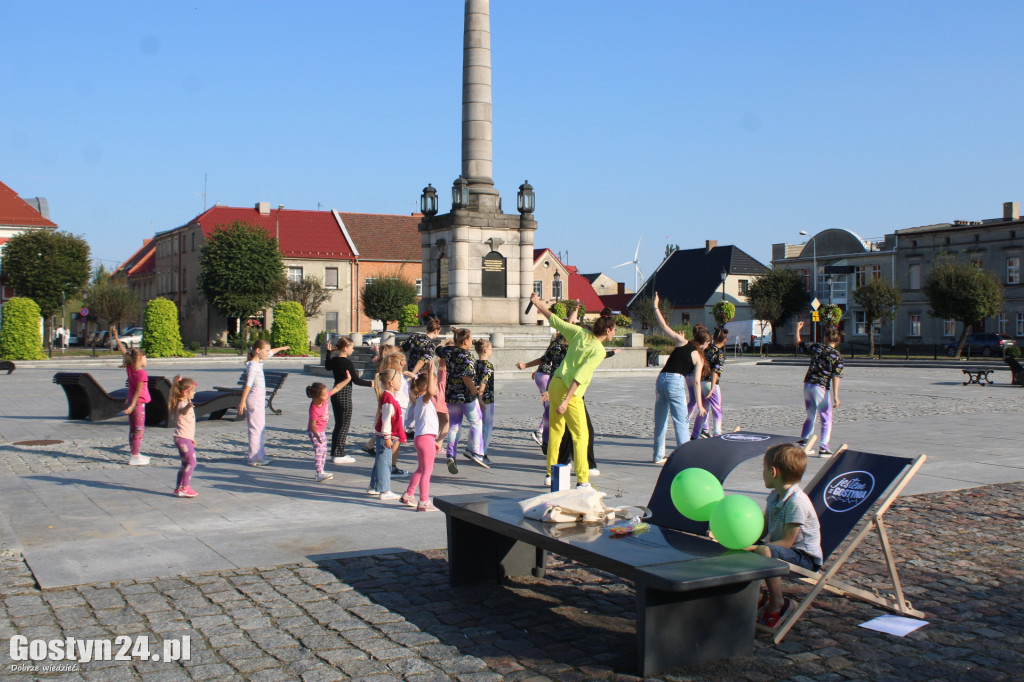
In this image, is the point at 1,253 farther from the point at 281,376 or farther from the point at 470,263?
the point at 281,376

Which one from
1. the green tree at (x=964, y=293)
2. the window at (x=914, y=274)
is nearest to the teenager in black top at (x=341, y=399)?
the green tree at (x=964, y=293)

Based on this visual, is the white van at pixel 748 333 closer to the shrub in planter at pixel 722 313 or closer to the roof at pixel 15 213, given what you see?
the shrub in planter at pixel 722 313

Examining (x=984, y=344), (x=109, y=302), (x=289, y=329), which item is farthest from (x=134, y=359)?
(x=109, y=302)

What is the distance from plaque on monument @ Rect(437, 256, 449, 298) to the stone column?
1989mm

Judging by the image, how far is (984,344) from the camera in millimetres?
55062

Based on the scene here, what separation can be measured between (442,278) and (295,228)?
47264 mm

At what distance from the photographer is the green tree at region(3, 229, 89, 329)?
6062cm

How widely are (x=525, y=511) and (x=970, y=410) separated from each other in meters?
15.6

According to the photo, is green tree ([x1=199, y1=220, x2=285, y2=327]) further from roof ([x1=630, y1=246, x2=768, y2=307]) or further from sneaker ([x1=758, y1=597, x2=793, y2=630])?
sneaker ([x1=758, y1=597, x2=793, y2=630])

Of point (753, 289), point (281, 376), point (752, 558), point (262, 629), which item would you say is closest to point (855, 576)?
point (752, 558)

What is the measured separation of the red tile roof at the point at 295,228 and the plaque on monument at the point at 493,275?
145ft

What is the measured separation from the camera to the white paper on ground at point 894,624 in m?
5.09

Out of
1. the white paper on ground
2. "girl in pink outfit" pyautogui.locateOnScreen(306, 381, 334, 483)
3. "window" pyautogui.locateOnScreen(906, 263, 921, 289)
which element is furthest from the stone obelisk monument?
"window" pyautogui.locateOnScreen(906, 263, 921, 289)

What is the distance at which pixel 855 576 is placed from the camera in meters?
6.16
